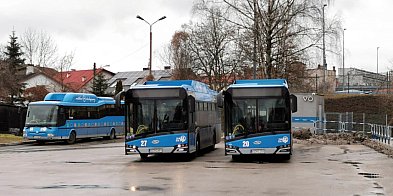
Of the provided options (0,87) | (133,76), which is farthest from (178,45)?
(133,76)

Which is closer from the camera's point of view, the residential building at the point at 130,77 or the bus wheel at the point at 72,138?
the bus wheel at the point at 72,138

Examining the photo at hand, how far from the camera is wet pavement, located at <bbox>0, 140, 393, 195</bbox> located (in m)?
13.2

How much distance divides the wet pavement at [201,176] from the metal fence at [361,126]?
663 centimetres

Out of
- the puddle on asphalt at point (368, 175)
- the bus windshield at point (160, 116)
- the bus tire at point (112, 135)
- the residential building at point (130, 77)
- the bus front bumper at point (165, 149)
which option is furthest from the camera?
the residential building at point (130, 77)

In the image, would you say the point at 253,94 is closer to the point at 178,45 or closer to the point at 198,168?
the point at 198,168

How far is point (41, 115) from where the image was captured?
3669cm

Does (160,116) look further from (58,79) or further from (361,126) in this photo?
(58,79)

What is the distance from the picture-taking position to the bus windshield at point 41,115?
120 ft

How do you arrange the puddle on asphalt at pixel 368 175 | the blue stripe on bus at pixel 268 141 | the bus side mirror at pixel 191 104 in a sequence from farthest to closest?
1. the bus side mirror at pixel 191 104
2. the blue stripe on bus at pixel 268 141
3. the puddle on asphalt at pixel 368 175

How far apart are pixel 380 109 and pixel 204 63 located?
64.4ft

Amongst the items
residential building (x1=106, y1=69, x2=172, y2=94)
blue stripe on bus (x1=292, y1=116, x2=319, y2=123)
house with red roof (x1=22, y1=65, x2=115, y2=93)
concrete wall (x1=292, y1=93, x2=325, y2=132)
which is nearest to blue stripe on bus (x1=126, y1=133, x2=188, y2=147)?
concrete wall (x1=292, y1=93, x2=325, y2=132)

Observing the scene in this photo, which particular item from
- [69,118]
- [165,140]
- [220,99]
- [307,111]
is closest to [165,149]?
[165,140]

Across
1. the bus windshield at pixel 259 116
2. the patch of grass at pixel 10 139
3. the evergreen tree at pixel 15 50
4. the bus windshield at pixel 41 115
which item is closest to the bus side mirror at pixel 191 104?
the bus windshield at pixel 259 116

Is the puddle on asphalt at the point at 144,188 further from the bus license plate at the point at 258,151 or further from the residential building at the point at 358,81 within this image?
the residential building at the point at 358,81
